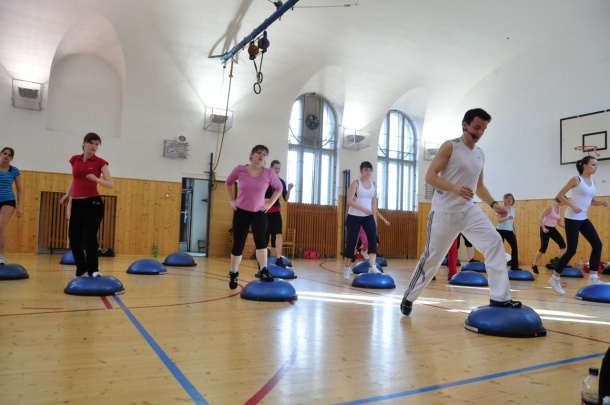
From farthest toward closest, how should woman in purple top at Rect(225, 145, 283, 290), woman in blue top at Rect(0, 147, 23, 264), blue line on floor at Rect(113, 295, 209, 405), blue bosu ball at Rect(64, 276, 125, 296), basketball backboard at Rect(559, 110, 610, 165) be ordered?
basketball backboard at Rect(559, 110, 610, 165)
woman in blue top at Rect(0, 147, 23, 264)
woman in purple top at Rect(225, 145, 283, 290)
blue bosu ball at Rect(64, 276, 125, 296)
blue line on floor at Rect(113, 295, 209, 405)

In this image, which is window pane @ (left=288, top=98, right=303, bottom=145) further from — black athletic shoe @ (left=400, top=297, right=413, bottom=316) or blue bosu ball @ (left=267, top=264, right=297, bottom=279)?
black athletic shoe @ (left=400, top=297, right=413, bottom=316)

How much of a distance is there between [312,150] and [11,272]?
1086 cm

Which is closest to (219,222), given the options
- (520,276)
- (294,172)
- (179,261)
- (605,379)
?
(294,172)

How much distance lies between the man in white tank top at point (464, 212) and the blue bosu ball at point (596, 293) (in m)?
2.68

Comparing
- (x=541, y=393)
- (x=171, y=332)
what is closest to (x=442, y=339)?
(x=541, y=393)

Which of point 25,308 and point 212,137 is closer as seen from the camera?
point 25,308

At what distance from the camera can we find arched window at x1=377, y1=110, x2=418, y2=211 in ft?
54.3

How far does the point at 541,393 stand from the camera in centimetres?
204

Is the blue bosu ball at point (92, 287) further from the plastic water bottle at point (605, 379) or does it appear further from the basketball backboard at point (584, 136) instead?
the basketball backboard at point (584, 136)

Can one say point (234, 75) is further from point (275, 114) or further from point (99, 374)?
point (99, 374)

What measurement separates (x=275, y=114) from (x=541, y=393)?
480 inches

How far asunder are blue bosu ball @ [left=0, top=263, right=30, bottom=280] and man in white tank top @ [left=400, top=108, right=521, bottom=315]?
195 inches

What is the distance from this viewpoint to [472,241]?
370cm

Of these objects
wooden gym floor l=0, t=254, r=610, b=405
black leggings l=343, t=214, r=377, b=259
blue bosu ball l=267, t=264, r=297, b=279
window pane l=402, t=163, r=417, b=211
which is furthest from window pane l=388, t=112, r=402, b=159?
wooden gym floor l=0, t=254, r=610, b=405
